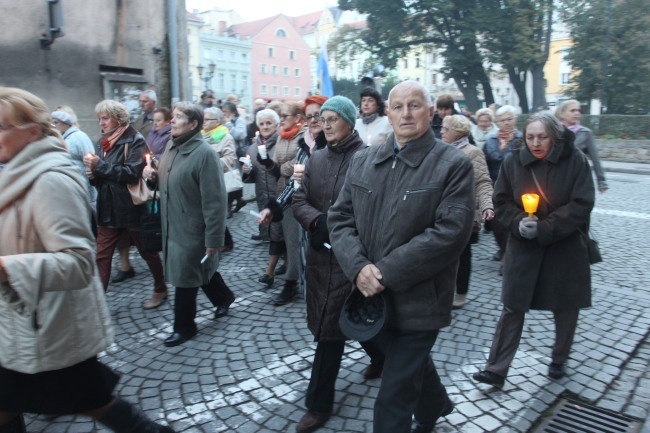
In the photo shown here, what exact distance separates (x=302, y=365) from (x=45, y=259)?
7.39ft

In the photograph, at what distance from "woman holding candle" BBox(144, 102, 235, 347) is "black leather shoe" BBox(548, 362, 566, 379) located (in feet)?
8.63

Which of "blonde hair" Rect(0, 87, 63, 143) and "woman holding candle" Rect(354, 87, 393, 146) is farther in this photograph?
"woman holding candle" Rect(354, 87, 393, 146)

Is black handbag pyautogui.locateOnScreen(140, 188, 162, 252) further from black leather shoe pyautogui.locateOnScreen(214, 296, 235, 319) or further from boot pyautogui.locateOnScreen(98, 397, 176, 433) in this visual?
boot pyautogui.locateOnScreen(98, 397, 176, 433)

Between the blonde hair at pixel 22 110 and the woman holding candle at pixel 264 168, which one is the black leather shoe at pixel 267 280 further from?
the blonde hair at pixel 22 110

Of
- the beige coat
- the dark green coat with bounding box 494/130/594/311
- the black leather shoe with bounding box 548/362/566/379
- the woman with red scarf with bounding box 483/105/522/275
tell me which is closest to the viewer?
the beige coat

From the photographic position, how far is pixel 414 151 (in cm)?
244

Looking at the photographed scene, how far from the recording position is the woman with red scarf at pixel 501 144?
5.86m

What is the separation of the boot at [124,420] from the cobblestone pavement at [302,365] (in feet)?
1.89

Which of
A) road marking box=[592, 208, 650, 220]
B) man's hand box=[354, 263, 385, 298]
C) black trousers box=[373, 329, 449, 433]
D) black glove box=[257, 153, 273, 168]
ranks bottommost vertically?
road marking box=[592, 208, 650, 220]

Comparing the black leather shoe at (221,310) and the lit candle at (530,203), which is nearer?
the lit candle at (530,203)

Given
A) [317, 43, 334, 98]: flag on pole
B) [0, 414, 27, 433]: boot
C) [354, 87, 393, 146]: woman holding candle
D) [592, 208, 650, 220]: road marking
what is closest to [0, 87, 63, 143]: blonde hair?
[0, 414, 27, 433]: boot

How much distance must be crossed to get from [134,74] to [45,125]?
892 cm

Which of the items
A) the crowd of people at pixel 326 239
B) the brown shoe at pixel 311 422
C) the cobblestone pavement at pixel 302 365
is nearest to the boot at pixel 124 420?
the crowd of people at pixel 326 239

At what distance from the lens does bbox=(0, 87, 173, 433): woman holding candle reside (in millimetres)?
2102
